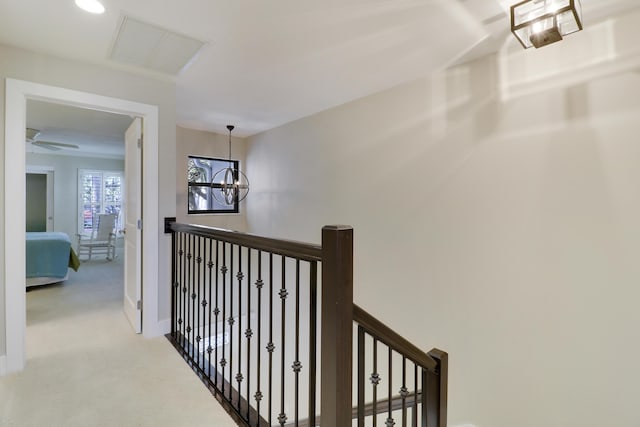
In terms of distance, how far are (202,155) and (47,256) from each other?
98.5 inches

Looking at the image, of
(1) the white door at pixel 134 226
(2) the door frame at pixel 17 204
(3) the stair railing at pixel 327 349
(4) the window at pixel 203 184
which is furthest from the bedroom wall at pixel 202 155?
(2) the door frame at pixel 17 204

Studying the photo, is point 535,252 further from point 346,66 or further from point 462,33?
point 346,66

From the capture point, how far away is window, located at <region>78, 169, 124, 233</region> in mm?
6922

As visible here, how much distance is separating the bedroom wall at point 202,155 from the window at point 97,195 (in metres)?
3.64

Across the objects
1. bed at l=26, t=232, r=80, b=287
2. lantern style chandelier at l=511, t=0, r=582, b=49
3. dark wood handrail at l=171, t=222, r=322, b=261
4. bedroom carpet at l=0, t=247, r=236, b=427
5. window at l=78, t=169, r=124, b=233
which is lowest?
bedroom carpet at l=0, t=247, r=236, b=427

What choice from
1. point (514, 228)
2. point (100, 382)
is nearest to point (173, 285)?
point (100, 382)

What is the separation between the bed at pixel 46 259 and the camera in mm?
4312

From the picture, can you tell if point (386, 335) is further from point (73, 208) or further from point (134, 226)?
point (73, 208)

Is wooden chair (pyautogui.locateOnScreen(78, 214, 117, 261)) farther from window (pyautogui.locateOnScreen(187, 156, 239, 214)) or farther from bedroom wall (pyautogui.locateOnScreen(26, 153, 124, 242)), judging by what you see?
window (pyautogui.locateOnScreen(187, 156, 239, 214))

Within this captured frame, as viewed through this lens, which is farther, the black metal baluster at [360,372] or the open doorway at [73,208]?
the open doorway at [73,208]

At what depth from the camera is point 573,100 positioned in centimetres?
203

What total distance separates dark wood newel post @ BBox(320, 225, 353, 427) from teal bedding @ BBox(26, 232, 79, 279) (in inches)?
197

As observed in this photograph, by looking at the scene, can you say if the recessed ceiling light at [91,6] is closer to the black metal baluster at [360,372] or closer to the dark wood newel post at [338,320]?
the dark wood newel post at [338,320]

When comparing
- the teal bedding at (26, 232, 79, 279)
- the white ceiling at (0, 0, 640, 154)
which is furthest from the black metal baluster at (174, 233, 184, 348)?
the teal bedding at (26, 232, 79, 279)
